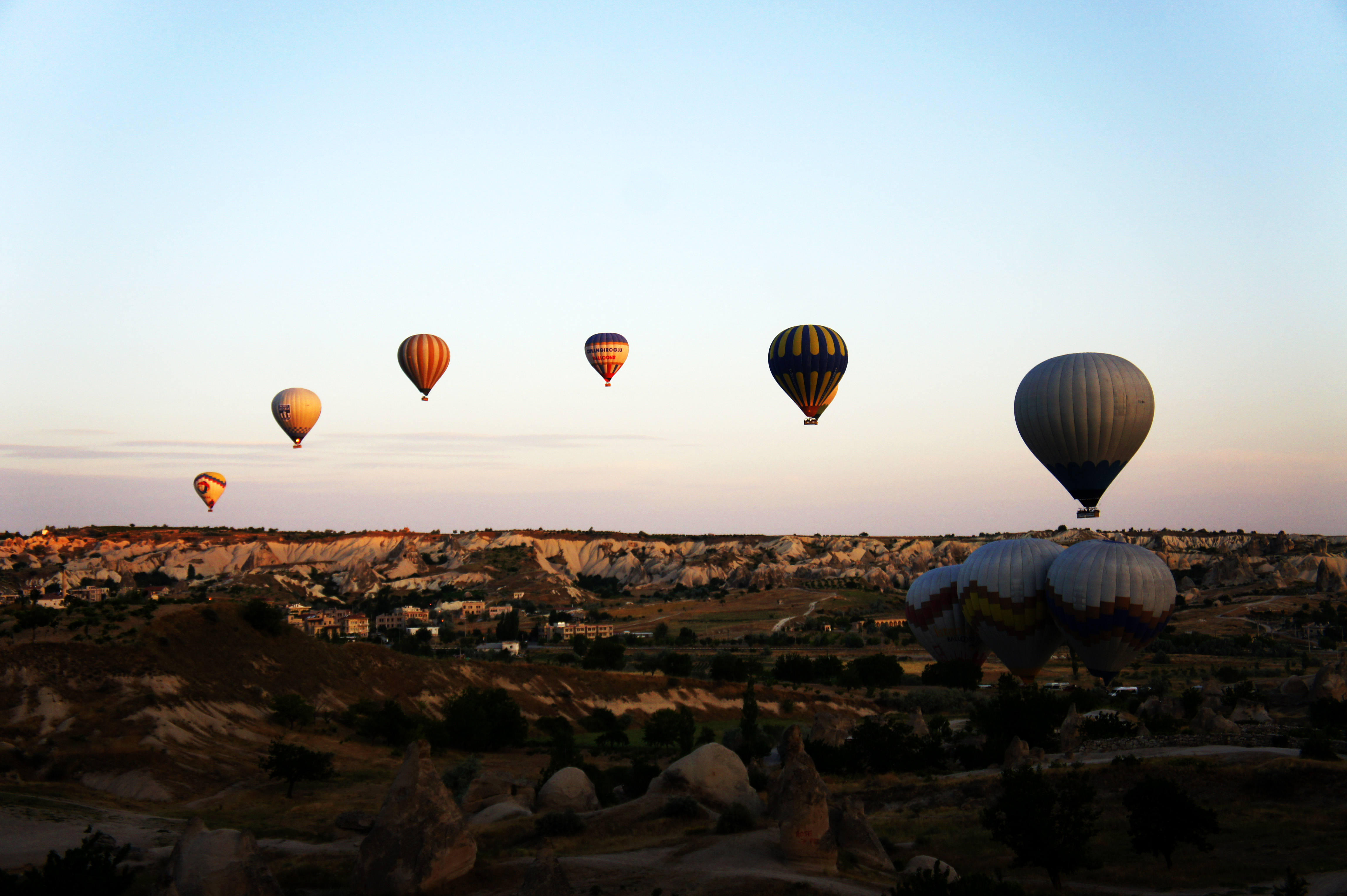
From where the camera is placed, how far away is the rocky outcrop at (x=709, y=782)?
90.9 ft

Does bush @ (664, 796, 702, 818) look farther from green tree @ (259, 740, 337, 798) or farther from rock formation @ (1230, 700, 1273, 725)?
rock formation @ (1230, 700, 1273, 725)

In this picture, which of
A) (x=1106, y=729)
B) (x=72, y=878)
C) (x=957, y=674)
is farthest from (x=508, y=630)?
(x=72, y=878)

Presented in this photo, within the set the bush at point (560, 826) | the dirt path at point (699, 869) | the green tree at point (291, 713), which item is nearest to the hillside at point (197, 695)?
the green tree at point (291, 713)

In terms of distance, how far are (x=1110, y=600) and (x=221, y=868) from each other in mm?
37560

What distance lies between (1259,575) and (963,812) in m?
136

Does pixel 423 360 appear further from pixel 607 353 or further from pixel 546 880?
pixel 546 880

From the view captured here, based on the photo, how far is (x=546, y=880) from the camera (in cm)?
1753

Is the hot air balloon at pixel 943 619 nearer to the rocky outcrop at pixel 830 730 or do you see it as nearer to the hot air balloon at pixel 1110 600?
the hot air balloon at pixel 1110 600

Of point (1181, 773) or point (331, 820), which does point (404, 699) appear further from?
point (1181, 773)

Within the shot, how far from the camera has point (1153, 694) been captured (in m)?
56.0

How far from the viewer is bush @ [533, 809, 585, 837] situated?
2556cm

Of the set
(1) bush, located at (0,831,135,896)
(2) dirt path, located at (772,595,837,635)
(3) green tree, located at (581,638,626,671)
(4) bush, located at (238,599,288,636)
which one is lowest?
(2) dirt path, located at (772,595,837,635)

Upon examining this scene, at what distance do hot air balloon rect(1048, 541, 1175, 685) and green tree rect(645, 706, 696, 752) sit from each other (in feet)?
56.6

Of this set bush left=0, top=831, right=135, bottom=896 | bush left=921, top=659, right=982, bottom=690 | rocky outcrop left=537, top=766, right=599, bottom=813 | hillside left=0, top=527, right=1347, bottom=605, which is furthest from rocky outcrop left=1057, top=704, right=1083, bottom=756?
hillside left=0, top=527, right=1347, bottom=605
